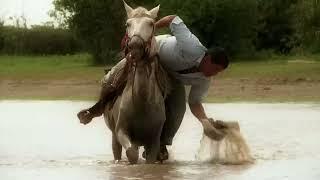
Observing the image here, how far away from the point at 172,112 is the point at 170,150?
149 cm

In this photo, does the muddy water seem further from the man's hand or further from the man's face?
the man's face

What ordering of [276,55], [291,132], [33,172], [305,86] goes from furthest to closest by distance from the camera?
1. [276,55]
2. [305,86]
3. [291,132]
4. [33,172]

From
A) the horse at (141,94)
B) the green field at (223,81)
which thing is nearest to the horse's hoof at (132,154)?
the horse at (141,94)

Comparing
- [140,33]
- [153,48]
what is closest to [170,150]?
[153,48]

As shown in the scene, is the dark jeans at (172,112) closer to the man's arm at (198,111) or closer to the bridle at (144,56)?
the man's arm at (198,111)

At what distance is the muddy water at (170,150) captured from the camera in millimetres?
10656

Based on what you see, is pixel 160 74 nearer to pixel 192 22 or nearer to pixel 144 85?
pixel 144 85

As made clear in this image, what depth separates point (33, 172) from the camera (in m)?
10.9

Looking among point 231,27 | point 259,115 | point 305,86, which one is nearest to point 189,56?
point 259,115

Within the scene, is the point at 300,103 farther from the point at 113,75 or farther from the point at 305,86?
the point at 113,75

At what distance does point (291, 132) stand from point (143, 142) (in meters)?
5.82

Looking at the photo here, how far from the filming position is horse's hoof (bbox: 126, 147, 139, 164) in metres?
11.0

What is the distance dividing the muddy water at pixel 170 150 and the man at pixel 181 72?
47 cm

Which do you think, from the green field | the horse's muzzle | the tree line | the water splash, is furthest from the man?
the tree line
